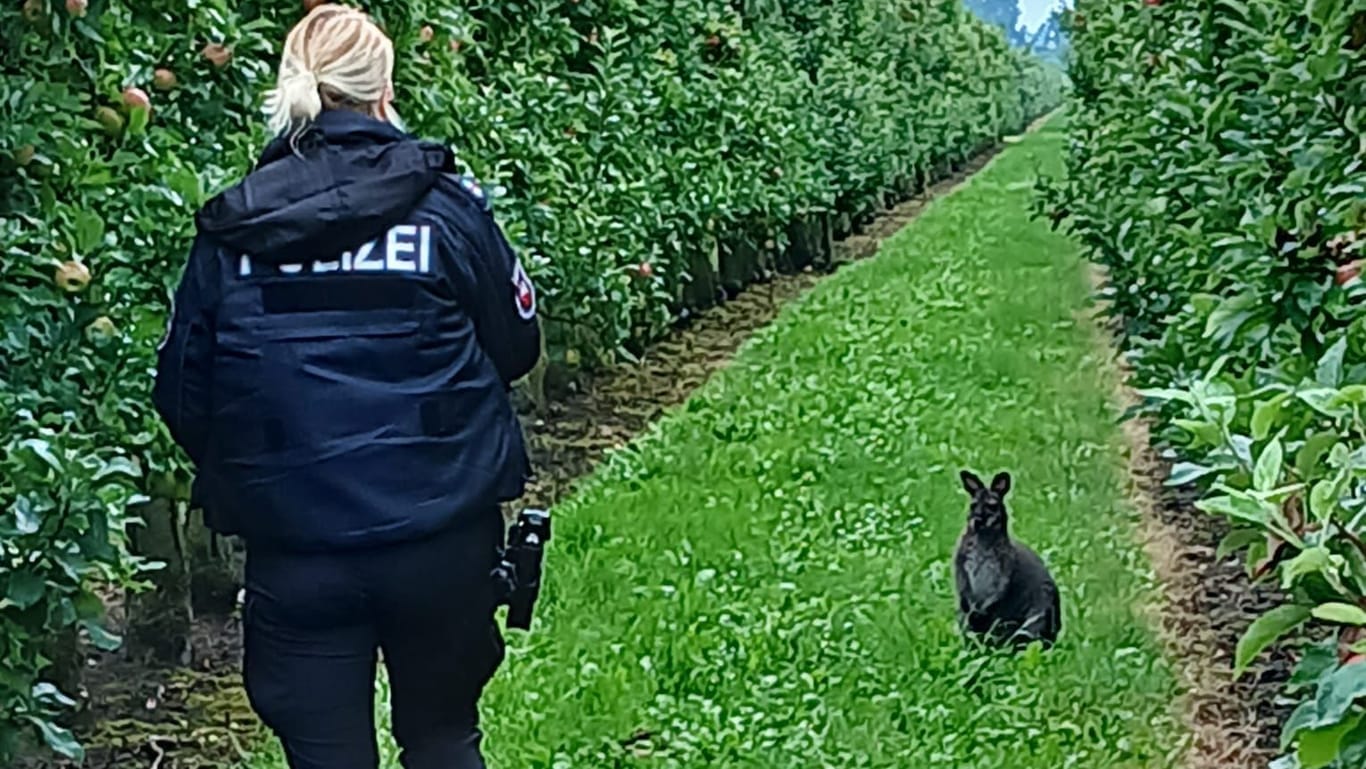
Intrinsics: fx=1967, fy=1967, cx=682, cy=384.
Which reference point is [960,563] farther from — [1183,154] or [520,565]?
[520,565]

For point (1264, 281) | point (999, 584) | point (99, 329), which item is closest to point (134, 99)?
point (99, 329)

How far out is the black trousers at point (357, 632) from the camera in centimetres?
347

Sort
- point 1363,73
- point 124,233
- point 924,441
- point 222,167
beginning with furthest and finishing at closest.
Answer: point 924,441 → point 222,167 → point 124,233 → point 1363,73

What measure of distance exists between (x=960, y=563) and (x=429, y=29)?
275cm

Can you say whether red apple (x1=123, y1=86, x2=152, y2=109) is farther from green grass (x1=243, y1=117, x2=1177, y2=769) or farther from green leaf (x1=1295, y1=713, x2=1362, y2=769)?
green leaf (x1=1295, y1=713, x2=1362, y2=769)

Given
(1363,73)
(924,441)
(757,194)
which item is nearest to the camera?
(1363,73)

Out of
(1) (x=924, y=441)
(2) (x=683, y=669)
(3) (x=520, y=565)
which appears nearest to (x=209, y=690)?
(2) (x=683, y=669)

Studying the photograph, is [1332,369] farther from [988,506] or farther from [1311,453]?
[988,506]

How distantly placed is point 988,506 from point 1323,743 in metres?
3.91

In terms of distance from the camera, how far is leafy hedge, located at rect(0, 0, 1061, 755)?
13.1 feet

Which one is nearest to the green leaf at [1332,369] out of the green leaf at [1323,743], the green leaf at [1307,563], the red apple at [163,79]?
the green leaf at [1307,563]

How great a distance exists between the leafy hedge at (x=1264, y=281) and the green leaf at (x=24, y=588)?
2161 mm

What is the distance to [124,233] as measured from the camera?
4.71m

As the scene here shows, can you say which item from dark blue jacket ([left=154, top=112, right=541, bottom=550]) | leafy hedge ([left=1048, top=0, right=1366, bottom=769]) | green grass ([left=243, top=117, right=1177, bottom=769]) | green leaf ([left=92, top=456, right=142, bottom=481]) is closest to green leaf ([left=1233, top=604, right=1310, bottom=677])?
leafy hedge ([left=1048, top=0, right=1366, bottom=769])
